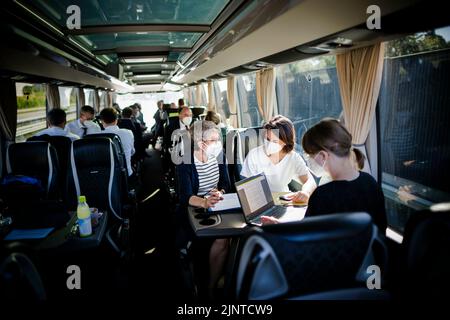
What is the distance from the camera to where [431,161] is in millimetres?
2396

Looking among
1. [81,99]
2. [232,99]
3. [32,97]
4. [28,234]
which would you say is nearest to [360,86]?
[28,234]

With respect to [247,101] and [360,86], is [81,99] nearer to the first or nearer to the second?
[247,101]

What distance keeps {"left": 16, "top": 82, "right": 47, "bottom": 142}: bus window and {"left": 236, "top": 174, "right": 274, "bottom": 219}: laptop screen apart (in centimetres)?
463

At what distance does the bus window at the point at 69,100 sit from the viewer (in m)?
7.66

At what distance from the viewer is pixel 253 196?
2453 millimetres

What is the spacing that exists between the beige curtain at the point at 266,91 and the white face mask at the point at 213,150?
2719mm

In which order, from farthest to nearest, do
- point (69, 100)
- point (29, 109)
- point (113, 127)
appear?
point (69, 100), point (29, 109), point (113, 127)

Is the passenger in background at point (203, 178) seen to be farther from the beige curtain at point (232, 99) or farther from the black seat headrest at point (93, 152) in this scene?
the beige curtain at point (232, 99)

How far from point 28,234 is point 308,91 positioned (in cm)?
369

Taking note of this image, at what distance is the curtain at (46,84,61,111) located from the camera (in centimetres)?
631

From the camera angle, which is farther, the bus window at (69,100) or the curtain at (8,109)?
the bus window at (69,100)

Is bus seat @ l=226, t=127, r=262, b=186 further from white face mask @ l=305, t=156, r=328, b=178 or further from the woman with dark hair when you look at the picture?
the woman with dark hair

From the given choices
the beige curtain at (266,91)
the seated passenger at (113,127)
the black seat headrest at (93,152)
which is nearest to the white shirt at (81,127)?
the seated passenger at (113,127)

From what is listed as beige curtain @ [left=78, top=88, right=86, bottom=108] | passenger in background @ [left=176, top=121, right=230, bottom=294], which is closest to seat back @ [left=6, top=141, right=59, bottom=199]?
passenger in background @ [left=176, top=121, right=230, bottom=294]
